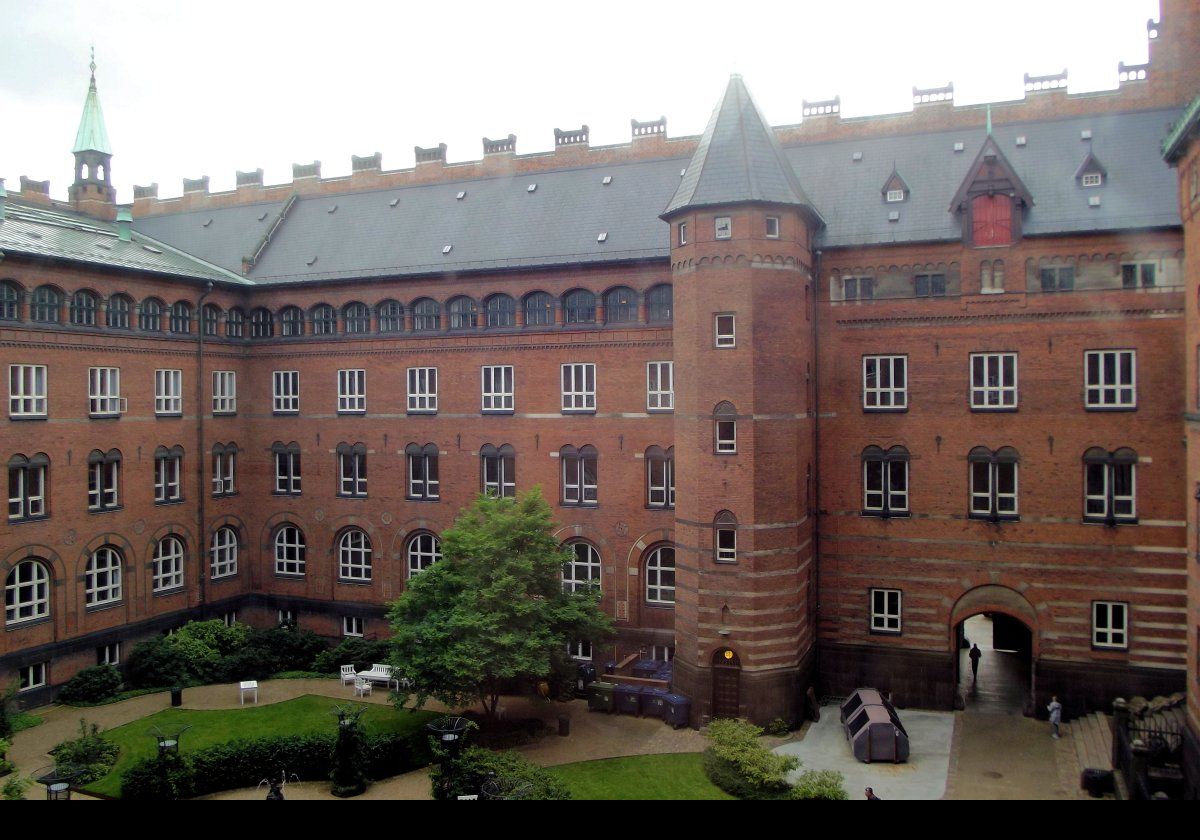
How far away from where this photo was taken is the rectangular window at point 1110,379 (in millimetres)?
30312

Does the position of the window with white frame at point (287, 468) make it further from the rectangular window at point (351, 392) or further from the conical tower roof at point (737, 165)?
the conical tower roof at point (737, 165)

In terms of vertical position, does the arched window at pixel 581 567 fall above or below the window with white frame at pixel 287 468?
below

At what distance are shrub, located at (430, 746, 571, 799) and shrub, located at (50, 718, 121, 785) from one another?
30.3 ft

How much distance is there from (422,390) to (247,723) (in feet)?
48.4

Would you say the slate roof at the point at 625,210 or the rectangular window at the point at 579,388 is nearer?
the slate roof at the point at 625,210

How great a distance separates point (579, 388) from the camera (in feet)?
121

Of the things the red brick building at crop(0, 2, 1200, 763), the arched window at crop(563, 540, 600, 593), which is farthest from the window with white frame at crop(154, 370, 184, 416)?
the arched window at crop(563, 540, 600, 593)

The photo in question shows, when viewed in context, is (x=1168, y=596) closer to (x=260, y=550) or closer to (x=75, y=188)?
(x=260, y=550)

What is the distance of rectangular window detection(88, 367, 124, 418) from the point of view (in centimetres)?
3541

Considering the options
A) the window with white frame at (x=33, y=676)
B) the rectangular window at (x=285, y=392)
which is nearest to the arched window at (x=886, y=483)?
the rectangular window at (x=285, y=392)

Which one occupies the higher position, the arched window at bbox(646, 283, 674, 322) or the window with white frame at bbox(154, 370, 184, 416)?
the arched window at bbox(646, 283, 674, 322)

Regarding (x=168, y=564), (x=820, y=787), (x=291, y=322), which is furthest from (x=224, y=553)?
(x=820, y=787)

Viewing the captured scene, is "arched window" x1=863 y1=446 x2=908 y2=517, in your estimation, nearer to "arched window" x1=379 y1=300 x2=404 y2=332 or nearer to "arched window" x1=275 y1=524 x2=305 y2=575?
"arched window" x1=379 y1=300 x2=404 y2=332

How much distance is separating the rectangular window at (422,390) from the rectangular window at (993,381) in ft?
68.3
